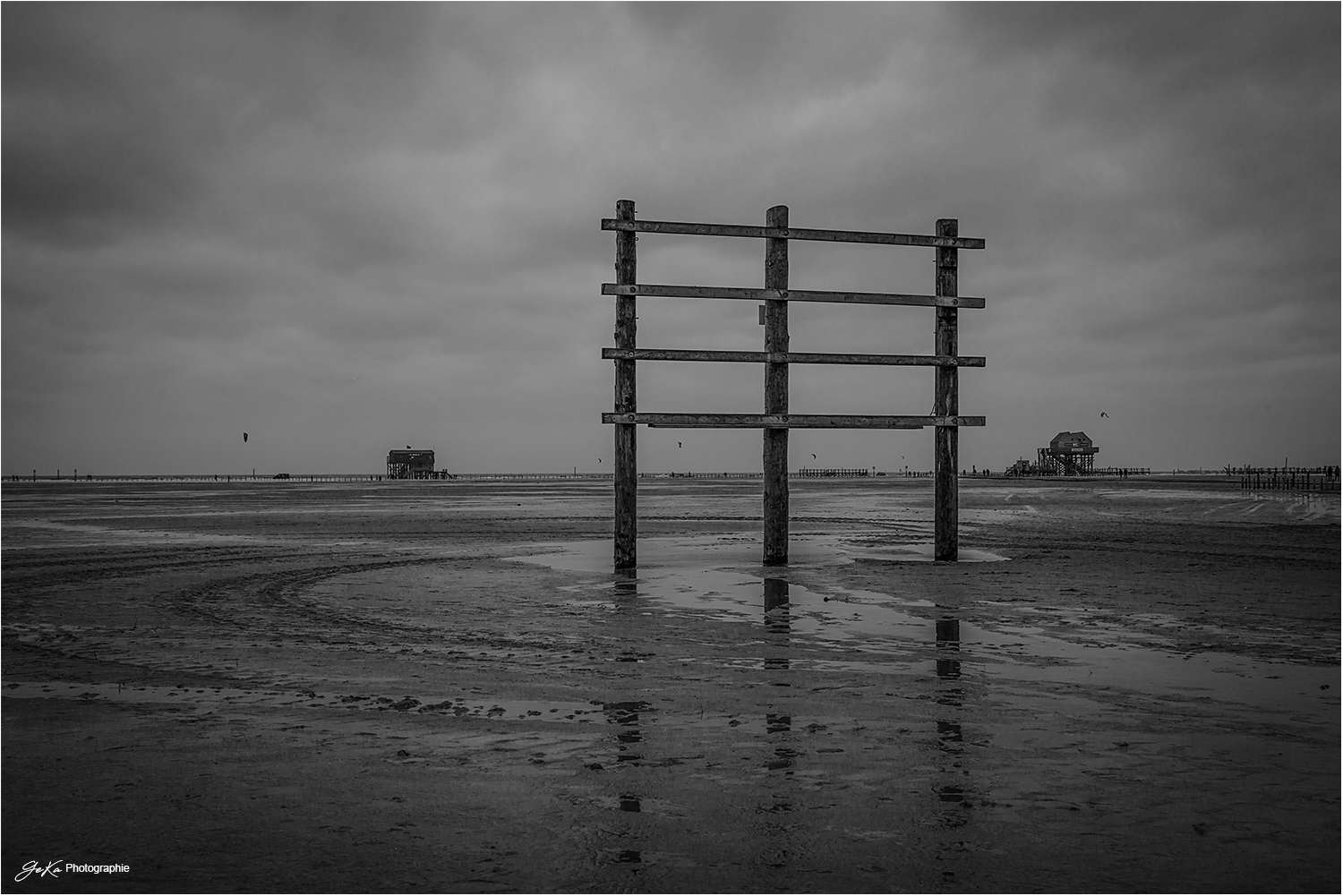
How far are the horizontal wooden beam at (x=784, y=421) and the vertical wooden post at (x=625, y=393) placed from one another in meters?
0.29

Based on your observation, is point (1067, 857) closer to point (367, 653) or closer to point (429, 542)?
point (367, 653)

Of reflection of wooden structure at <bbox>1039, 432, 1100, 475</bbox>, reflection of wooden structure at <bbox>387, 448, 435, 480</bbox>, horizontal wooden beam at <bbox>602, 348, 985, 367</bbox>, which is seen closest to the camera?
horizontal wooden beam at <bbox>602, 348, 985, 367</bbox>

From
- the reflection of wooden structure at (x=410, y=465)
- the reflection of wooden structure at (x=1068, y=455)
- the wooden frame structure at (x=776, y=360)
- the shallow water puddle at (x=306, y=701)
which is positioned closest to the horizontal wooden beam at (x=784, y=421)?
the wooden frame structure at (x=776, y=360)

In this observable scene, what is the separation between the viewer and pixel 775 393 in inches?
596

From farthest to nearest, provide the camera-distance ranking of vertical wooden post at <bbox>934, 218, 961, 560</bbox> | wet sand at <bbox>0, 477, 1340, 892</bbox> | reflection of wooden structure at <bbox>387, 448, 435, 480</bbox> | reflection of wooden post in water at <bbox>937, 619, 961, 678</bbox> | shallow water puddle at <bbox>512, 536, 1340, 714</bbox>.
Result: reflection of wooden structure at <bbox>387, 448, 435, 480</bbox> < vertical wooden post at <bbox>934, 218, 961, 560</bbox> < reflection of wooden post in water at <bbox>937, 619, 961, 678</bbox> < shallow water puddle at <bbox>512, 536, 1340, 714</bbox> < wet sand at <bbox>0, 477, 1340, 892</bbox>

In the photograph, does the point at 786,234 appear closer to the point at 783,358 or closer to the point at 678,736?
the point at 783,358

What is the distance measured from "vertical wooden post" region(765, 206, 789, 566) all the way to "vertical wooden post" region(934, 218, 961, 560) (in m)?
2.47

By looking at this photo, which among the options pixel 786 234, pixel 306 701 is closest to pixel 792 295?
pixel 786 234

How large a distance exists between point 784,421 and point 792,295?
194cm

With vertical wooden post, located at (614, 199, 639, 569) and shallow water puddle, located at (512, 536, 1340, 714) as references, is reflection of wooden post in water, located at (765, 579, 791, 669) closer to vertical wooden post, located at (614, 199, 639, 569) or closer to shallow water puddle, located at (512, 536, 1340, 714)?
shallow water puddle, located at (512, 536, 1340, 714)

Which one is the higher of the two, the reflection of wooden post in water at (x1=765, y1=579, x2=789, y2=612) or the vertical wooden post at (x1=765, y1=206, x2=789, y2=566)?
the vertical wooden post at (x1=765, y1=206, x2=789, y2=566)

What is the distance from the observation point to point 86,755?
5125mm

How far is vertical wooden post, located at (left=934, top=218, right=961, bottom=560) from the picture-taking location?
15695 millimetres

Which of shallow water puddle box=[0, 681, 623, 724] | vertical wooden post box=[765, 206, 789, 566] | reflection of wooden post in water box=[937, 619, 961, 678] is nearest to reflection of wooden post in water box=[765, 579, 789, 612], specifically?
reflection of wooden post in water box=[937, 619, 961, 678]
